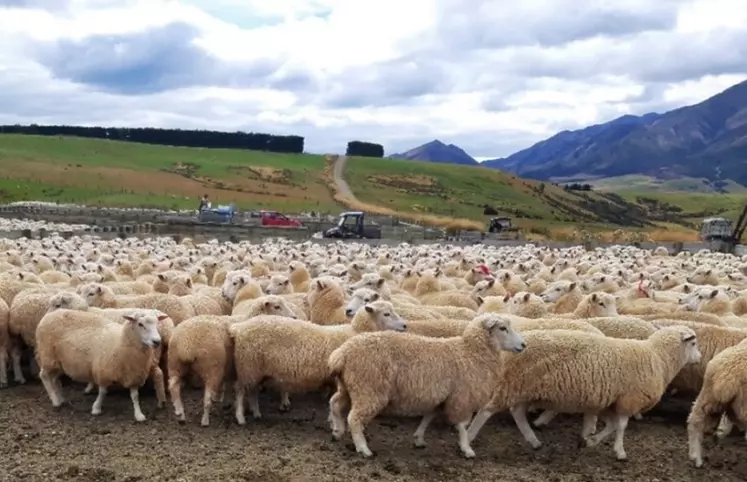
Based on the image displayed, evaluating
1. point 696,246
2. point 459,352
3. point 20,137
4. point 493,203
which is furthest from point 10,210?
point 20,137

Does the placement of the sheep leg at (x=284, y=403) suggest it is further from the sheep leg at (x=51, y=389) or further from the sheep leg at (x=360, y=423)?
the sheep leg at (x=51, y=389)

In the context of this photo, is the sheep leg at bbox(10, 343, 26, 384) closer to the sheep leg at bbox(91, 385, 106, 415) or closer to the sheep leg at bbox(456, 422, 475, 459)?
the sheep leg at bbox(91, 385, 106, 415)

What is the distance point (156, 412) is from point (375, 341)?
11.0 feet

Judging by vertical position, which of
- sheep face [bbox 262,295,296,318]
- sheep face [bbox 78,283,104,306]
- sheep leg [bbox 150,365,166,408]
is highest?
sheep face [bbox 262,295,296,318]

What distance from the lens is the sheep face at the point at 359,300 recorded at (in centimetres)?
1099

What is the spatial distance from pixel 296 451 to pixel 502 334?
9.08 ft

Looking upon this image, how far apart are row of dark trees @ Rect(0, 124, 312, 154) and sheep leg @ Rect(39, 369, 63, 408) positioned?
5708 inches

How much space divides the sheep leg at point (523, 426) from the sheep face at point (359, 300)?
2672 millimetres

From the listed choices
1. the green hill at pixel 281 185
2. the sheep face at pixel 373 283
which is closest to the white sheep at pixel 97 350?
the sheep face at pixel 373 283

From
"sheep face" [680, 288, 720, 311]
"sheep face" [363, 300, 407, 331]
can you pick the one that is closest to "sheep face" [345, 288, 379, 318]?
"sheep face" [363, 300, 407, 331]

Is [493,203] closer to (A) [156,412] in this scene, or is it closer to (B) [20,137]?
(B) [20,137]

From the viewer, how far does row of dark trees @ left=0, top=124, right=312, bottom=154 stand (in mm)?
155600

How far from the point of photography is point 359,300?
11148 millimetres

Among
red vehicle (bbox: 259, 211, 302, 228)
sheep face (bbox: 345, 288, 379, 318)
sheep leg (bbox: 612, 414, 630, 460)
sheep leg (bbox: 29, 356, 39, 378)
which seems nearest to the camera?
sheep leg (bbox: 612, 414, 630, 460)
